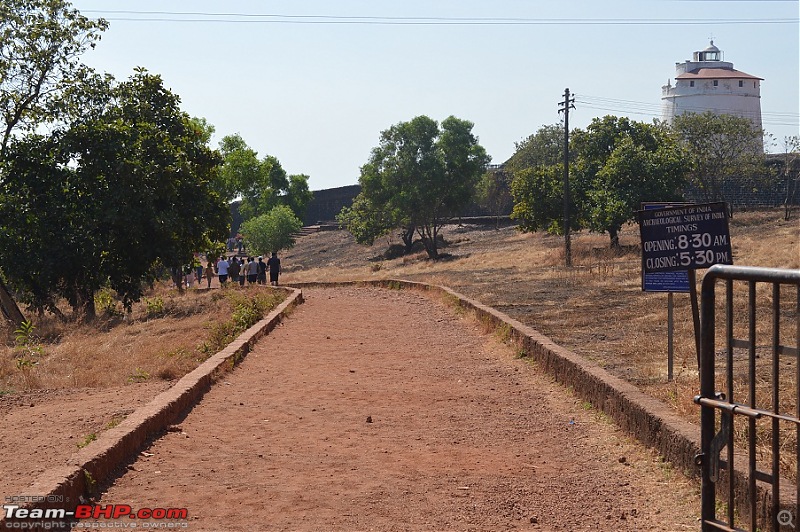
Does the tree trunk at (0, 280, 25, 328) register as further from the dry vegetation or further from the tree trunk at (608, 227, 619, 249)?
the tree trunk at (608, 227, 619, 249)

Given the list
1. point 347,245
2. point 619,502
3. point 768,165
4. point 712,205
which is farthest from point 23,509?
point 347,245

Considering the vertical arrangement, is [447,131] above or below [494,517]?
above

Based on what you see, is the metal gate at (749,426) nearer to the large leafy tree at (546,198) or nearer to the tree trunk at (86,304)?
the tree trunk at (86,304)

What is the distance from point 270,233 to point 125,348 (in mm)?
58892

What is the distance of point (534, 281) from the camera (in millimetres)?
26906

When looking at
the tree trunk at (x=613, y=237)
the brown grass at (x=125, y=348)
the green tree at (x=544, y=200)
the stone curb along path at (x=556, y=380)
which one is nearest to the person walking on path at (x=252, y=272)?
the brown grass at (x=125, y=348)

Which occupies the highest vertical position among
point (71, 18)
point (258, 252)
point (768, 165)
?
point (71, 18)

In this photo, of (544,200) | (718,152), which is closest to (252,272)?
(544,200)

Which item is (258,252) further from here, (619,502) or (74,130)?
(619,502)

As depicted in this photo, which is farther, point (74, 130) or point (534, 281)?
point (534, 281)

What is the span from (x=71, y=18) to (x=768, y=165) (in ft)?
149

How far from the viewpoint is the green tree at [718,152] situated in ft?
179

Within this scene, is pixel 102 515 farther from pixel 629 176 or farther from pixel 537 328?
pixel 629 176

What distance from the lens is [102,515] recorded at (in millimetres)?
5184
